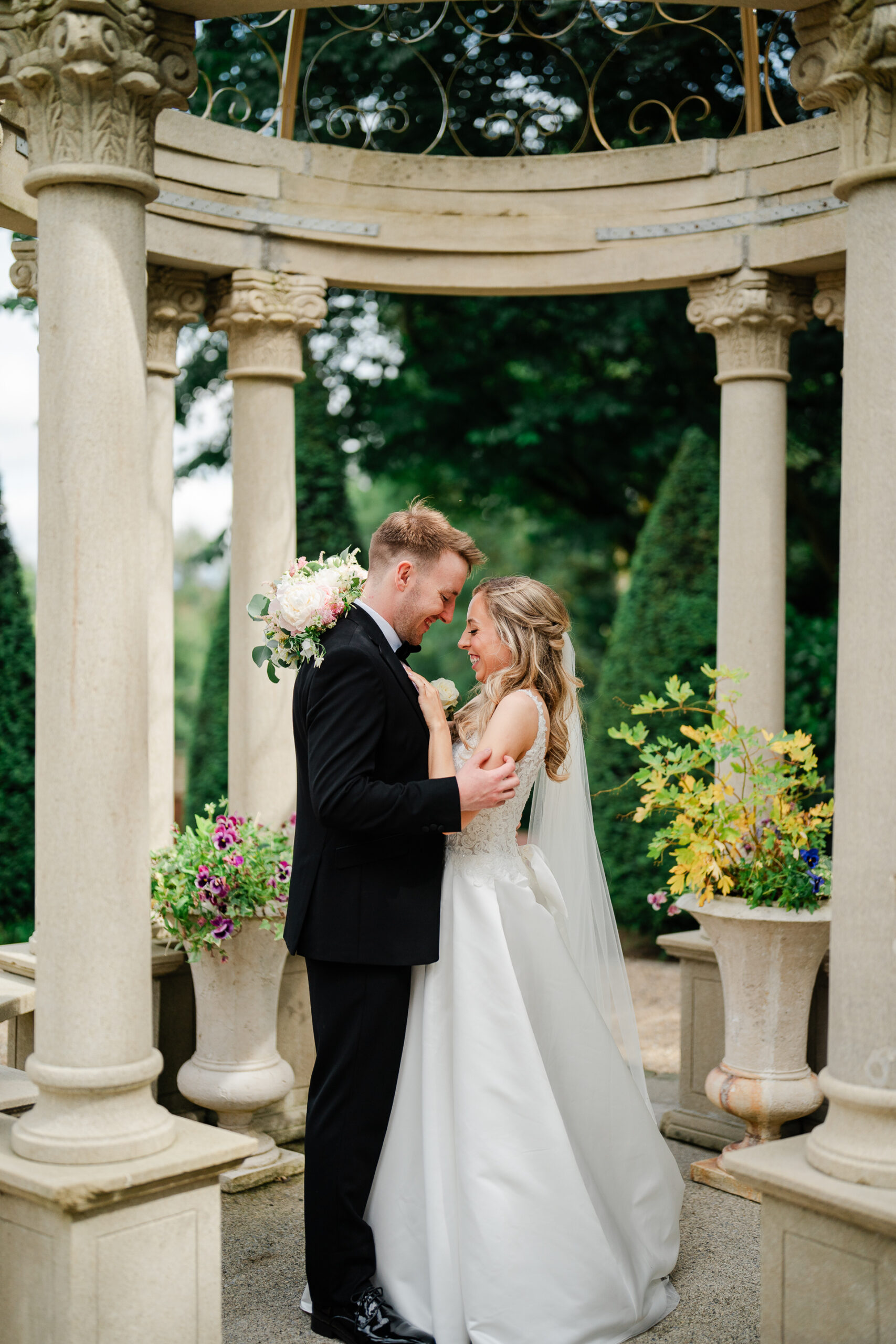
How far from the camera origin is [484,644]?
553 cm

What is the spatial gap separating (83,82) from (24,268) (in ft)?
11.1

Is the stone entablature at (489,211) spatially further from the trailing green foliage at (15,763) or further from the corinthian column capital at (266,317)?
the trailing green foliage at (15,763)

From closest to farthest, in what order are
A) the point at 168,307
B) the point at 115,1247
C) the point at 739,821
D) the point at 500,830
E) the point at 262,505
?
the point at 115,1247, the point at 500,830, the point at 739,821, the point at 168,307, the point at 262,505

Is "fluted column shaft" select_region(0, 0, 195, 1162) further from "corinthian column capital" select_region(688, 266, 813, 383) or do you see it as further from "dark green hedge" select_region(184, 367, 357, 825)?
"dark green hedge" select_region(184, 367, 357, 825)

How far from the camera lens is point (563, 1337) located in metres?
4.76

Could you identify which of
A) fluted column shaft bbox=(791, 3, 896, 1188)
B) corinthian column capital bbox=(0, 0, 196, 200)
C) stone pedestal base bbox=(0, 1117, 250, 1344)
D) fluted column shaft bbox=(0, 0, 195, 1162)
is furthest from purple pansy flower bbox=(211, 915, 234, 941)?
corinthian column capital bbox=(0, 0, 196, 200)

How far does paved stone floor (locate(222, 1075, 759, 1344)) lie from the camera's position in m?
5.18

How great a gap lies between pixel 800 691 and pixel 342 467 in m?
6.19

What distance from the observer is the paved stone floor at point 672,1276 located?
17.0 feet

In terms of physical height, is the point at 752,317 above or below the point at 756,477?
above

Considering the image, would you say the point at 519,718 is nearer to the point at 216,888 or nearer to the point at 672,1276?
the point at 216,888

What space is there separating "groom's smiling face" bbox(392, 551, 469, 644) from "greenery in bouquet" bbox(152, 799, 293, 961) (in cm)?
210

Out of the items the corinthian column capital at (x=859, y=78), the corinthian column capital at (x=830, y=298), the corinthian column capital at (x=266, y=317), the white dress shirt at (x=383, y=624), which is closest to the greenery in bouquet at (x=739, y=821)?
the white dress shirt at (x=383, y=624)

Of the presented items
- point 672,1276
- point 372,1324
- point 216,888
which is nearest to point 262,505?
point 216,888
